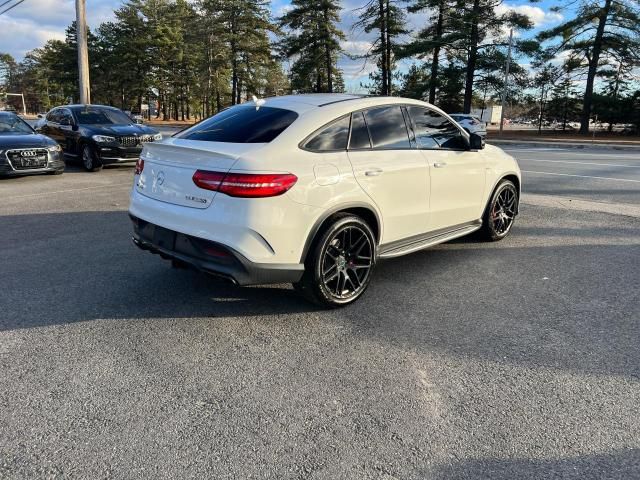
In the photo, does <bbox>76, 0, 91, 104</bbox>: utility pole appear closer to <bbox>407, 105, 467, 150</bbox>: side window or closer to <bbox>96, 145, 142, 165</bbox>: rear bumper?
<bbox>96, 145, 142, 165</bbox>: rear bumper

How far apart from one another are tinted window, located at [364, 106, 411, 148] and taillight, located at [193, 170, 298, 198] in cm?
113

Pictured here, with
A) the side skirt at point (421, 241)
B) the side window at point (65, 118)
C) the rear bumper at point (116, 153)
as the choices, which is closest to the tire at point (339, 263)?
the side skirt at point (421, 241)

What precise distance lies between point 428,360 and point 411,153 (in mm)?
2018

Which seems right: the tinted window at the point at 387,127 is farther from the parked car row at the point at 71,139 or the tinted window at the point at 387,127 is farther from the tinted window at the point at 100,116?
the tinted window at the point at 100,116

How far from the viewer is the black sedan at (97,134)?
39.3 feet

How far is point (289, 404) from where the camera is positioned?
278 centimetres

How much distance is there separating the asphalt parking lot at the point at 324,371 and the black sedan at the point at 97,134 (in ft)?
23.0

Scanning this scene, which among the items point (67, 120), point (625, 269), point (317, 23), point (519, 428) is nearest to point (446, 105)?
point (317, 23)

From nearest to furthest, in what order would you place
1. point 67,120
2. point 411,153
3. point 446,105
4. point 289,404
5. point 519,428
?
point 519,428 < point 289,404 < point 411,153 < point 67,120 < point 446,105

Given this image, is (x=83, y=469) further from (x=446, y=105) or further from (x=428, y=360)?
(x=446, y=105)

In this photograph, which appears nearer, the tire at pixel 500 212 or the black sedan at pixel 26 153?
the tire at pixel 500 212

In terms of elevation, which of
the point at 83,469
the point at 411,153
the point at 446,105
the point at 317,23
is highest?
the point at 317,23

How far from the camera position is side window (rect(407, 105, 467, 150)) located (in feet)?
15.5

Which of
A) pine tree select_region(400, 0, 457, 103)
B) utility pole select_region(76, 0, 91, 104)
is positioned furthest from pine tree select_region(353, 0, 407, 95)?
utility pole select_region(76, 0, 91, 104)
